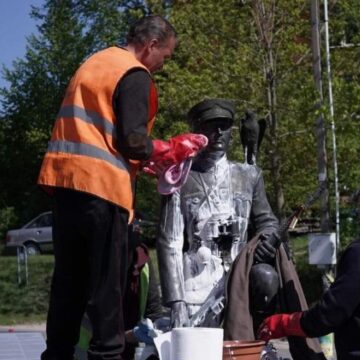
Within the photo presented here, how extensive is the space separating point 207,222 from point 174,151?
581 millimetres

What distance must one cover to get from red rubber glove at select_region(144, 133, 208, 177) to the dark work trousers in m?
0.47

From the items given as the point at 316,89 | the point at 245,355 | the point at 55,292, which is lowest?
the point at 245,355

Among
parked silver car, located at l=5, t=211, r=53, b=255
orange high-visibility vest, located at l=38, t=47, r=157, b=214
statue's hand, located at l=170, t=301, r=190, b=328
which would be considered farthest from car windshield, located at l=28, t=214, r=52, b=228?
orange high-visibility vest, located at l=38, t=47, r=157, b=214

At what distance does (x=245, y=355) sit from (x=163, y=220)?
3.02 feet

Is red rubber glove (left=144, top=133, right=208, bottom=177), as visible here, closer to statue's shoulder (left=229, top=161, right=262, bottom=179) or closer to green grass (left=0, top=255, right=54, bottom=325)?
statue's shoulder (left=229, top=161, right=262, bottom=179)

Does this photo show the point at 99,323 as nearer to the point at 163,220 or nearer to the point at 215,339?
the point at 215,339

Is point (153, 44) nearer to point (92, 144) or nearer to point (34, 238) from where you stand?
point (92, 144)

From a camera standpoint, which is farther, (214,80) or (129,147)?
(214,80)

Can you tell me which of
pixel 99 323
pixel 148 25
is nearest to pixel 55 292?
pixel 99 323

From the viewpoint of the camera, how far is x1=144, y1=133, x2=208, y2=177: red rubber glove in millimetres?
4562

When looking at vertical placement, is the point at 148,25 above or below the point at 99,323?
above

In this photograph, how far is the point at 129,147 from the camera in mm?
4129

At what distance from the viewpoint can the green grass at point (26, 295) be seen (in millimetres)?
17078

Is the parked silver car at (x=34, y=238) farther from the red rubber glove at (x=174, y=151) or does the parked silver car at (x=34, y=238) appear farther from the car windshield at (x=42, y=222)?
the red rubber glove at (x=174, y=151)
